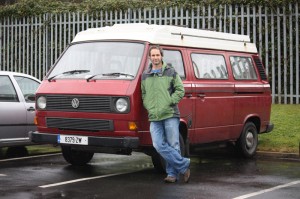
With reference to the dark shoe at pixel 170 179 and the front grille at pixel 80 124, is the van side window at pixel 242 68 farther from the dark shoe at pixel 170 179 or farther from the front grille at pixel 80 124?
the front grille at pixel 80 124

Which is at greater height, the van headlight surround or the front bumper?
the van headlight surround

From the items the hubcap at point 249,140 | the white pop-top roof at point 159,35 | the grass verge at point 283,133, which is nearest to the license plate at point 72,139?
the white pop-top roof at point 159,35

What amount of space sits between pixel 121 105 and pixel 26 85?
346 cm

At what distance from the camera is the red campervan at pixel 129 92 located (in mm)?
8312

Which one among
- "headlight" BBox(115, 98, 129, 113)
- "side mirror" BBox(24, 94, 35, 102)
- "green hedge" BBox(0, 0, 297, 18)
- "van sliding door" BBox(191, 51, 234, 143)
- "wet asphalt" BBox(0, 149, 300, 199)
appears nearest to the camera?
"wet asphalt" BBox(0, 149, 300, 199)

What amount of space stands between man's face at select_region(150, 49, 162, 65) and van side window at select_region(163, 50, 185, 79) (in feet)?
2.99

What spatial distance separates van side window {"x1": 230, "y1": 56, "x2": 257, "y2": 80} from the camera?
10633mm

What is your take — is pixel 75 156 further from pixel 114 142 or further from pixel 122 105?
pixel 122 105

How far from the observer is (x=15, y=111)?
10375mm

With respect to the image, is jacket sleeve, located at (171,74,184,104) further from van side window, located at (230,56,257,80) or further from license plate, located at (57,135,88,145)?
van side window, located at (230,56,257,80)

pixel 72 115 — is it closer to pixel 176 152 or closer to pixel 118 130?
pixel 118 130

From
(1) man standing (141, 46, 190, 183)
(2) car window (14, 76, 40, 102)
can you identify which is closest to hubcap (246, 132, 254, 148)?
(1) man standing (141, 46, 190, 183)

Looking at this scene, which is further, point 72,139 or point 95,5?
point 95,5

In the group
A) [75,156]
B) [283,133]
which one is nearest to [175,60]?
[75,156]
